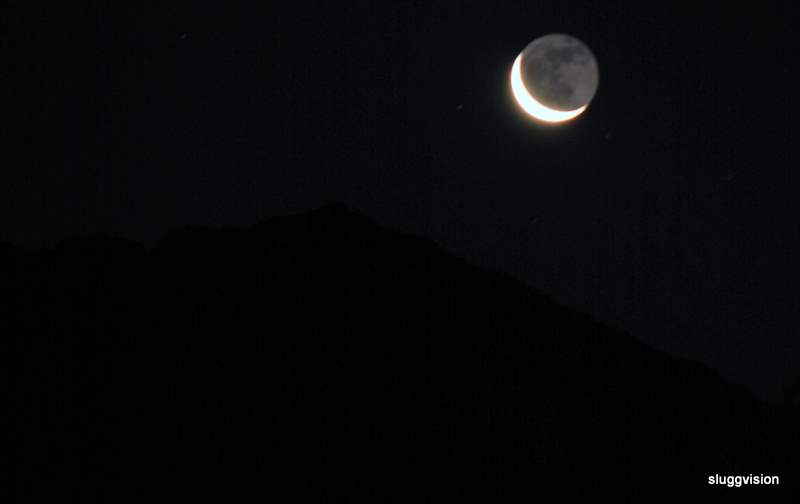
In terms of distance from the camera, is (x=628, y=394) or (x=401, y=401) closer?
(x=401, y=401)

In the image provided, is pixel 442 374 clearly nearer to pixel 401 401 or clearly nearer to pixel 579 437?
pixel 401 401

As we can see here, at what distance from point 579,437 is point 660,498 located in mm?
2448

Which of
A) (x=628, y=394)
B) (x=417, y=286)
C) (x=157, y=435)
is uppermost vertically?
(x=417, y=286)

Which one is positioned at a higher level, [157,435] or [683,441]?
[683,441]

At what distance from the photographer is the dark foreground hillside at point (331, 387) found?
15547mm

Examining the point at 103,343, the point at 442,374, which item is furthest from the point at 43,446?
the point at 442,374

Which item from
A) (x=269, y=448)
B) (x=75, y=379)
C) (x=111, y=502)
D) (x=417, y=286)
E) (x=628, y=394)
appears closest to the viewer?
(x=111, y=502)

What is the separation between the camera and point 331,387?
58.5 ft

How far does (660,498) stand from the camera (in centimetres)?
1638

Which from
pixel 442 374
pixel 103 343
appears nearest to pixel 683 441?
pixel 442 374

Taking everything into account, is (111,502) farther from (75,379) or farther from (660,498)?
(660,498)

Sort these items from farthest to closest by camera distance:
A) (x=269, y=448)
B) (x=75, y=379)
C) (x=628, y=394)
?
1. (x=628, y=394)
2. (x=75, y=379)
3. (x=269, y=448)

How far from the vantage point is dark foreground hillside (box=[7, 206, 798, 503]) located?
15547 mm

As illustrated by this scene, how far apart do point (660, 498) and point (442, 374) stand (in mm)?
6095
